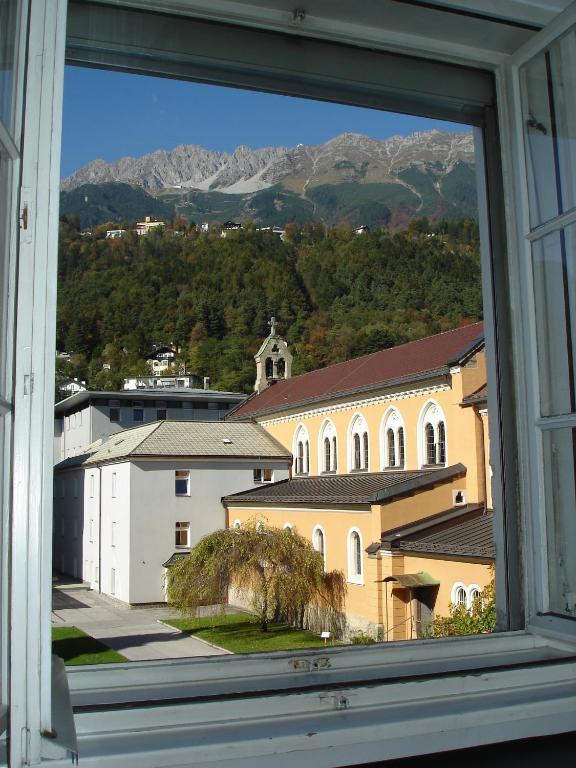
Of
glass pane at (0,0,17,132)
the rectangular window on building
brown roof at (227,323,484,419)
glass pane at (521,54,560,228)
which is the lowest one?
the rectangular window on building

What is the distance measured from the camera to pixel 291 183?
1284cm

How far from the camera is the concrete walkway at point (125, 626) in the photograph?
14.9ft

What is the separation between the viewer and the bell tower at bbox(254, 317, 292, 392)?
21.1m

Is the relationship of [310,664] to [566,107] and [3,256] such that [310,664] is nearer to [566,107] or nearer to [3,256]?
[3,256]

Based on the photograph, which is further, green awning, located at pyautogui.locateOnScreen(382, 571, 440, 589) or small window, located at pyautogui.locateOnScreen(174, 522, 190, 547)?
small window, located at pyautogui.locateOnScreen(174, 522, 190, 547)

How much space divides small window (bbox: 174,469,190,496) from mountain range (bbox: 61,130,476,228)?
5.43 metres

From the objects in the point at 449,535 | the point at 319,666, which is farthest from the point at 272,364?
the point at 319,666

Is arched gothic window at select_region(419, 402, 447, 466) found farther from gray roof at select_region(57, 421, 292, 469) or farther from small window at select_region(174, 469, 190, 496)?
small window at select_region(174, 469, 190, 496)

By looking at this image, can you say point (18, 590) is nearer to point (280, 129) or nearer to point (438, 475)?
point (280, 129)

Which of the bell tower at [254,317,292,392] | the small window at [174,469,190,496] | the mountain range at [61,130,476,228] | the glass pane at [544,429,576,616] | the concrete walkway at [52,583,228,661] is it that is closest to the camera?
the glass pane at [544,429,576,616]

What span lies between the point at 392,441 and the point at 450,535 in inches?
196

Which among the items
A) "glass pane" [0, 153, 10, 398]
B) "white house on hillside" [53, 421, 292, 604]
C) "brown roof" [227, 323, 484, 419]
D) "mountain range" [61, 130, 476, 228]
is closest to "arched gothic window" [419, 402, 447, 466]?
"brown roof" [227, 323, 484, 419]

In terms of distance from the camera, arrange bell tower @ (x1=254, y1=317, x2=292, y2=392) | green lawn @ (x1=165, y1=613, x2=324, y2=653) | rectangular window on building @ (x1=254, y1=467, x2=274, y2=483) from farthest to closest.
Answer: bell tower @ (x1=254, y1=317, x2=292, y2=392), rectangular window on building @ (x1=254, y1=467, x2=274, y2=483), green lawn @ (x1=165, y1=613, x2=324, y2=653)

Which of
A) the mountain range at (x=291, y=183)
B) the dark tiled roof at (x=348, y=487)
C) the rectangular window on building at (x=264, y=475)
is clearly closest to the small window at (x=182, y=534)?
the dark tiled roof at (x=348, y=487)
